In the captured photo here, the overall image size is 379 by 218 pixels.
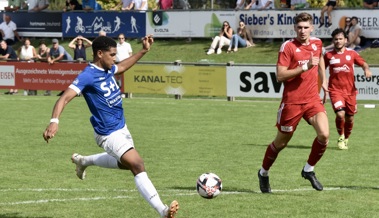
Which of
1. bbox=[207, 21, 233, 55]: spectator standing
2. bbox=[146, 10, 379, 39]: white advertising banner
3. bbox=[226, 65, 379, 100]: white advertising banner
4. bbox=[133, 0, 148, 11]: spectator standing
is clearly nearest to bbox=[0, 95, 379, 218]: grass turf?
bbox=[226, 65, 379, 100]: white advertising banner

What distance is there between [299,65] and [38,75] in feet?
72.9

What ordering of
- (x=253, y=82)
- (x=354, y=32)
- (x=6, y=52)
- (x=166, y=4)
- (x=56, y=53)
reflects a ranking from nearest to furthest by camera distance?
(x=253, y=82), (x=354, y=32), (x=56, y=53), (x=6, y=52), (x=166, y=4)

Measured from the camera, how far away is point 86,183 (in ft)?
41.1

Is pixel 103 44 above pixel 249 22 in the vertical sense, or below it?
above

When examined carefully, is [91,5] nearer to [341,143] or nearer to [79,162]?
[341,143]

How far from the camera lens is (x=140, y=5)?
38281mm

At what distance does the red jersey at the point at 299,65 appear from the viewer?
449 inches

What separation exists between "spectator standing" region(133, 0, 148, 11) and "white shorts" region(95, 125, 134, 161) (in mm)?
28705

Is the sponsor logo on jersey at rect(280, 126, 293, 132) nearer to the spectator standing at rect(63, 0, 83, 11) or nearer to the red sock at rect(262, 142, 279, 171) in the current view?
the red sock at rect(262, 142, 279, 171)

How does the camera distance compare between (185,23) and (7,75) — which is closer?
(7,75)

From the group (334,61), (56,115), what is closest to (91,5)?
(334,61)

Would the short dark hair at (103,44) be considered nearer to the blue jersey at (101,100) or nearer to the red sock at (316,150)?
the blue jersey at (101,100)

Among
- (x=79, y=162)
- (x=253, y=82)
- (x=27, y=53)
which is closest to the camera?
(x=79, y=162)

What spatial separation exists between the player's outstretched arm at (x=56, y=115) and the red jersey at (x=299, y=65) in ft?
10.4
